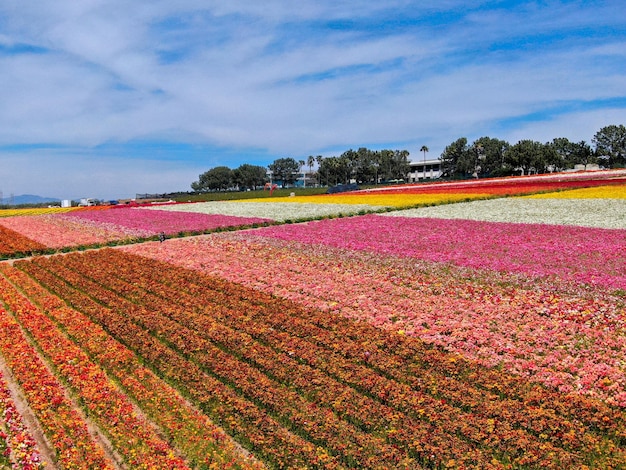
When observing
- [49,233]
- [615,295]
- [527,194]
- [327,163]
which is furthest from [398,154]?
[615,295]

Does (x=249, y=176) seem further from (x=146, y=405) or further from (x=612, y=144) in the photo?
(x=146, y=405)

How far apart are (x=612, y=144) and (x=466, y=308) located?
13977cm

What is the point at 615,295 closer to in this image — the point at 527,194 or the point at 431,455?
the point at 431,455

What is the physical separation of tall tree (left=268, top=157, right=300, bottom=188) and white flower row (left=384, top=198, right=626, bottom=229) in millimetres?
138342

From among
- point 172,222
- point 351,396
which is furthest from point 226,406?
point 172,222

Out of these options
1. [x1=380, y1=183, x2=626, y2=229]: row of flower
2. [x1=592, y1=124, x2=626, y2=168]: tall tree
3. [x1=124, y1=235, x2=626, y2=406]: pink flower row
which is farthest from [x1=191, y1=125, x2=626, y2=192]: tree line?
[x1=124, y1=235, x2=626, y2=406]: pink flower row

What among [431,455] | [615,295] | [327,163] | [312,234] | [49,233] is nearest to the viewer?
[431,455]

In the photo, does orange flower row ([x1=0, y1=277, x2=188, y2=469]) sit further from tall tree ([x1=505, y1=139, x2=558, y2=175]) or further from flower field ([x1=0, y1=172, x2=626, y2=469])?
tall tree ([x1=505, y1=139, x2=558, y2=175])

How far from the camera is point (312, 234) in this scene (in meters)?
26.6

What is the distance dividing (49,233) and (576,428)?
33770mm

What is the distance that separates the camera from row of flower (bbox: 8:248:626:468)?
679 centimetres

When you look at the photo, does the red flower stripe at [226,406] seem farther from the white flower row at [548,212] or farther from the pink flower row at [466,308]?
the white flower row at [548,212]

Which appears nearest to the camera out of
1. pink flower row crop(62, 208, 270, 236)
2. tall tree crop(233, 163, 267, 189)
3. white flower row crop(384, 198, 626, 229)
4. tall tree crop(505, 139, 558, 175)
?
white flower row crop(384, 198, 626, 229)

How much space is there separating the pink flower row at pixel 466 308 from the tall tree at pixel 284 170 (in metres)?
156
